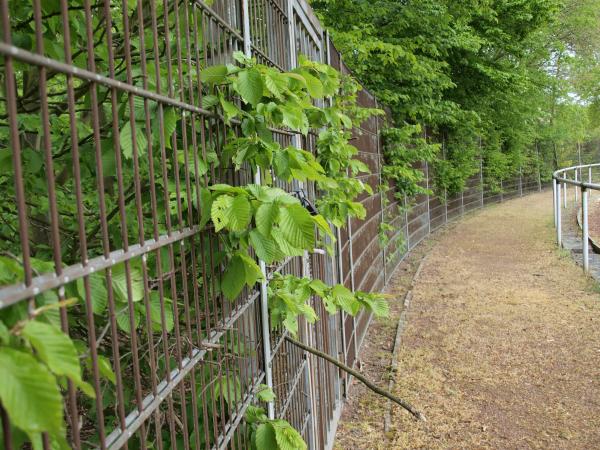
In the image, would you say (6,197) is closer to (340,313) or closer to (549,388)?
(340,313)

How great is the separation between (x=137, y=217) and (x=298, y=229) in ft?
1.49

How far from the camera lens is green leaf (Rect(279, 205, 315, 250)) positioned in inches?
64.4

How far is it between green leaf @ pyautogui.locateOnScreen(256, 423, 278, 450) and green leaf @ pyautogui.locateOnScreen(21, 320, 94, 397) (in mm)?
1279

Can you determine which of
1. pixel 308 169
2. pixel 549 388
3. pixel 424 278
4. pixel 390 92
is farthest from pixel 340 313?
pixel 390 92

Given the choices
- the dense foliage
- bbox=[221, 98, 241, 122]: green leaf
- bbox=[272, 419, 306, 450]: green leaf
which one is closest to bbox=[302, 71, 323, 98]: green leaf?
bbox=[221, 98, 241, 122]: green leaf

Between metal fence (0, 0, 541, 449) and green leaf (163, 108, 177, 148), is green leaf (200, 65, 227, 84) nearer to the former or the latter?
metal fence (0, 0, 541, 449)

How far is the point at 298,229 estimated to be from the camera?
1646 mm

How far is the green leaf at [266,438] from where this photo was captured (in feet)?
6.54

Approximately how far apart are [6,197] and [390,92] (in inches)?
356

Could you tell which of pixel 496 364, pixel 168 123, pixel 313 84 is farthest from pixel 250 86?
pixel 496 364

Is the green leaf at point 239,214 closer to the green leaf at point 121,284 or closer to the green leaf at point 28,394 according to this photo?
the green leaf at point 121,284

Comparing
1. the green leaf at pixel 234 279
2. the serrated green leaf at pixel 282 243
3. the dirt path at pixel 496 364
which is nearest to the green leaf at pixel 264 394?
the green leaf at pixel 234 279

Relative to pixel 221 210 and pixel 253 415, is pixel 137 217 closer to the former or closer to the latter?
pixel 221 210

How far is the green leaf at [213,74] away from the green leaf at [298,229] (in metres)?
0.46
